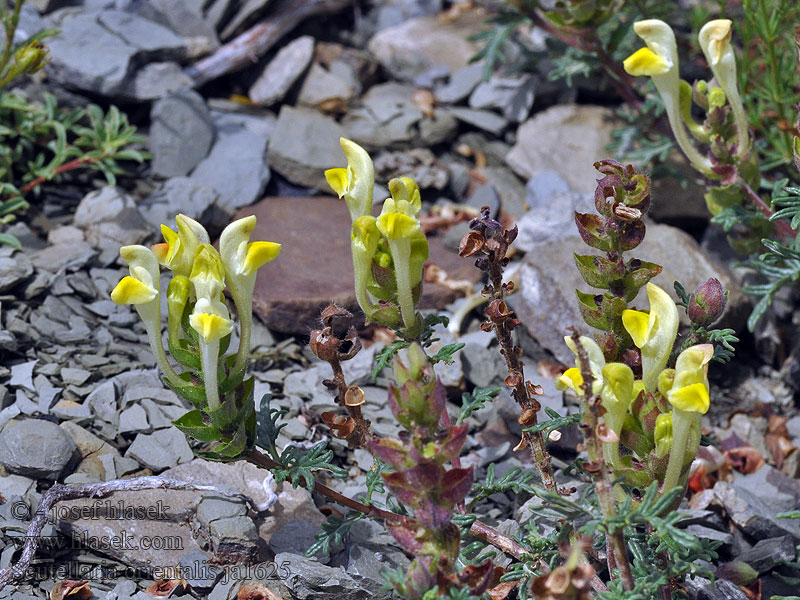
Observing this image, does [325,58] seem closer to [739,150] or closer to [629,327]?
[739,150]

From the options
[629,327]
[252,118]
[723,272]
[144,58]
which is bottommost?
[723,272]

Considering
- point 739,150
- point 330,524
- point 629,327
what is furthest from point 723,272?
point 330,524

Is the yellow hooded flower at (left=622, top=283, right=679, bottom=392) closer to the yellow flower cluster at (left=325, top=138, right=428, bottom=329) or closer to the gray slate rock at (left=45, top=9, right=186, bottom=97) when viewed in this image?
the yellow flower cluster at (left=325, top=138, right=428, bottom=329)


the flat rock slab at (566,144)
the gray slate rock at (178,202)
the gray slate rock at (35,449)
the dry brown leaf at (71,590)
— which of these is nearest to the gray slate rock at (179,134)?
the gray slate rock at (178,202)

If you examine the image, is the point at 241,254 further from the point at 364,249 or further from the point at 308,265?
the point at 308,265

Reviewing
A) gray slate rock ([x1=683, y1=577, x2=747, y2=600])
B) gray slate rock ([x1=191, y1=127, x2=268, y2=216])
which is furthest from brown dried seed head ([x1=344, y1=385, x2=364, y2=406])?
gray slate rock ([x1=191, y1=127, x2=268, y2=216])

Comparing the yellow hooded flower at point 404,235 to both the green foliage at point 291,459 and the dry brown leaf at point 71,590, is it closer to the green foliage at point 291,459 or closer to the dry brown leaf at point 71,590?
the green foliage at point 291,459

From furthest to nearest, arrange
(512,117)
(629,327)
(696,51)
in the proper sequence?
(512,117) < (696,51) < (629,327)
